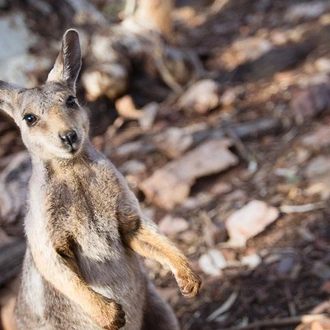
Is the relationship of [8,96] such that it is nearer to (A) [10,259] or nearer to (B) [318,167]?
(A) [10,259]

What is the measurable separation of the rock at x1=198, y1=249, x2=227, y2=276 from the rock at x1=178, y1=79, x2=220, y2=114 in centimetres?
234

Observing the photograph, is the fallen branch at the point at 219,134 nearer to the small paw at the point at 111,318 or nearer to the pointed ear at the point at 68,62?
the pointed ear at the point at 68,62

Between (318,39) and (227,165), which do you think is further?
(318,39)

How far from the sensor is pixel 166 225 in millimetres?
4332

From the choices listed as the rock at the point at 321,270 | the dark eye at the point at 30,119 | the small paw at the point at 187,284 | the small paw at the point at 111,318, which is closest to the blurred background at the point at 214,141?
the rock at the point at 321,270

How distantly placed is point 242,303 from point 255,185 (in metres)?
1.25

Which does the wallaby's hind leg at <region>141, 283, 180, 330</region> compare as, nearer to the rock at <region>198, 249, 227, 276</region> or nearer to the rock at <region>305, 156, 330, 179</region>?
the rock at <region>198, 249, 227, 276</region>

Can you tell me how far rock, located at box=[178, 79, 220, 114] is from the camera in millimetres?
5984

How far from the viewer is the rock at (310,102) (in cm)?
525

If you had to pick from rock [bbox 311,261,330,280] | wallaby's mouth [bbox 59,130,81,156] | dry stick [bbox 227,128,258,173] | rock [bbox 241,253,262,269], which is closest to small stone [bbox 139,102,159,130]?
dry stick [bbox 227,128,258,173]

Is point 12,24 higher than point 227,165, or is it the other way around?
point 12,24

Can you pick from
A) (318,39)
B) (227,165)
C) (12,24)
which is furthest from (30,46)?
(318,39)

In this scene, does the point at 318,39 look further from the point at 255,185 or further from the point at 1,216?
the point at 1,216

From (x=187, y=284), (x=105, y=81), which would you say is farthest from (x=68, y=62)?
(x=105, y=81)
